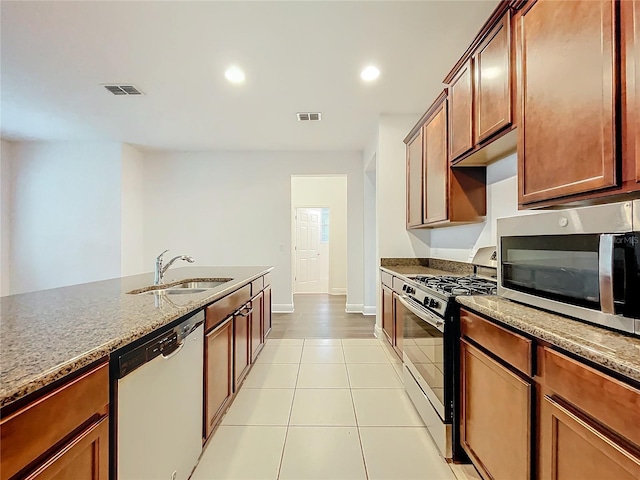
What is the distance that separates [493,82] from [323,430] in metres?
2.35

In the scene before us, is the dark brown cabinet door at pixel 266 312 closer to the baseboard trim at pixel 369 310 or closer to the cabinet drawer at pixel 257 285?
the cabinet drawer at pixel 257 285

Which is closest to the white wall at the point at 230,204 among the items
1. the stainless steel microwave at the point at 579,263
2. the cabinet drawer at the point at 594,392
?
the stainless steel microwave at the point at 579,263

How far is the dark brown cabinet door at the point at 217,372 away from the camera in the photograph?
1.59m

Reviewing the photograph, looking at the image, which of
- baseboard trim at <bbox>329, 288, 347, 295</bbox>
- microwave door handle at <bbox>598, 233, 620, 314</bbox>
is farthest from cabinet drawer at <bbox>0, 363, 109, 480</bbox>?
baseboard trim at <bbox>329, 288, 347, 295</bbox>

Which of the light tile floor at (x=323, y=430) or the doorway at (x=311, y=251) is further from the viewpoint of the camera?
Result: the doorway at (x=311, y=251)

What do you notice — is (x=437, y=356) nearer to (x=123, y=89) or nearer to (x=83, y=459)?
(x=83, y=459)

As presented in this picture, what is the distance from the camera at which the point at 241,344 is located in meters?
2.25

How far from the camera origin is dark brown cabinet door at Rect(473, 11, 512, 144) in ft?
5.25

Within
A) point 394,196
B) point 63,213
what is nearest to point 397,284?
point 394,196

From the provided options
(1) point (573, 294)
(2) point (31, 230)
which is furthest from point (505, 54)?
(2) point (31, 230)

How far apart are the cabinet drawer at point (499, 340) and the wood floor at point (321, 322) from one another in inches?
94.9

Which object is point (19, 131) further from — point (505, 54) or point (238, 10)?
point (505, 54)

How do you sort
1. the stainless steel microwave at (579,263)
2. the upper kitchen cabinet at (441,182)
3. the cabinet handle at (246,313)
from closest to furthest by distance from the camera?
the stainless steel microwave at (579,263)
the cabinet handle at (246,313)
the upper kitchen cabinet at (441,182)

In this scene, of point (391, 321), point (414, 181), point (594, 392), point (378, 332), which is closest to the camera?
point (594, 392)
